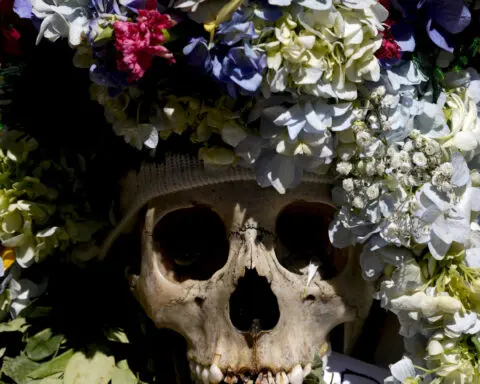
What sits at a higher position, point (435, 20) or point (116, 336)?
point (435, 20)

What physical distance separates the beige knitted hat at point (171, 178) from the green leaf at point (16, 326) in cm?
34

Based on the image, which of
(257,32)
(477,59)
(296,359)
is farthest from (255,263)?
(477,59)

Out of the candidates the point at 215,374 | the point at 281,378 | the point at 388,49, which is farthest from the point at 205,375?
the point at 388,49

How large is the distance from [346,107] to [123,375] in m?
0.74

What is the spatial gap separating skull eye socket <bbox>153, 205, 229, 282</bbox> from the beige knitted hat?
7 cm

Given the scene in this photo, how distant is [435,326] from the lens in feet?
5.34

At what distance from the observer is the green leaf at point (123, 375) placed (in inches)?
72.9

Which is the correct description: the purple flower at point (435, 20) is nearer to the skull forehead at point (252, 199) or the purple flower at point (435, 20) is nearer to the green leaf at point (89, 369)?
the skull forehead at point (252, 199)

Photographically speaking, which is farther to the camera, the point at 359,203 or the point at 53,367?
the point at 53,367

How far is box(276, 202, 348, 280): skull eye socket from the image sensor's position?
180cm

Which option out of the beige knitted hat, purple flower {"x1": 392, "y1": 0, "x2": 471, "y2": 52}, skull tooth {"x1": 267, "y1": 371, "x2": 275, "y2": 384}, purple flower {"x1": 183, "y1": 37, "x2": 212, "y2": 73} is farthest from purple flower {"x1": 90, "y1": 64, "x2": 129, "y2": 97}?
skull tooth {"x1": 267, "y1": 371, "x2": 275, "y2": 384}

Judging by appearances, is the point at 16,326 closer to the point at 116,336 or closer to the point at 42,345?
the point at 42,345

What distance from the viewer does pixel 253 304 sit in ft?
5.86

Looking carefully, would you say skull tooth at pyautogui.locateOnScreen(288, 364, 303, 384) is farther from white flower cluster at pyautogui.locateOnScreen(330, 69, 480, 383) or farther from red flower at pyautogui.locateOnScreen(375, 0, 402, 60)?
red flower at pyautogui.locateOnScreen(375, 0, 402, 60)
